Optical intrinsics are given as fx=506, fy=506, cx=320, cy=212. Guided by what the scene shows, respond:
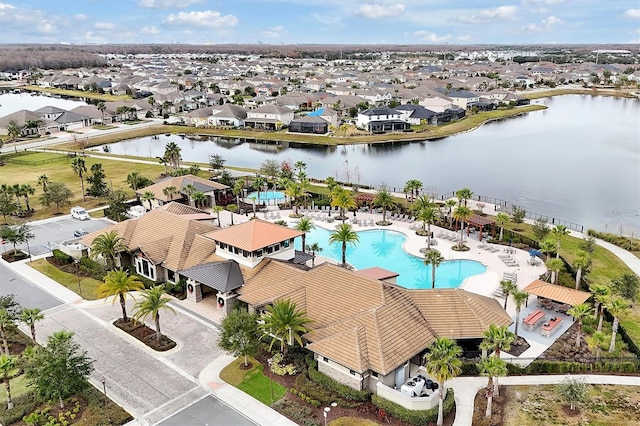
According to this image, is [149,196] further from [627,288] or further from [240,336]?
[627,288]

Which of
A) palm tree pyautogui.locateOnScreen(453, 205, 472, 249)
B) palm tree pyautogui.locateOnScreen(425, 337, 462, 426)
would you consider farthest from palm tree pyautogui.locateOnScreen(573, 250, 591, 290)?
palm tree pyautogui.locateOnScreen(425, 337, 462, 426)

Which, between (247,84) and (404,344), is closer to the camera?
(404,344)

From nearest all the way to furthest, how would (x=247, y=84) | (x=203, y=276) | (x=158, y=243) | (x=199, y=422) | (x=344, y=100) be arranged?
(x=199, y=422)
(x=203, y=276)
(x=158, y=243)
(x=344, y=100)
(x=247, y=84)

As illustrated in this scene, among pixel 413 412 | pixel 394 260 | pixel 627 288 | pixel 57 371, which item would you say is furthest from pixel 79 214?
pixel 627 288

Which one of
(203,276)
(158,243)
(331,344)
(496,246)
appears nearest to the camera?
(331,344)

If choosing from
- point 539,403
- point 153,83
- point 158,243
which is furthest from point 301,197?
point 153,83

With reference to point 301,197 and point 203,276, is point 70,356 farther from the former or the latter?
point 301,197

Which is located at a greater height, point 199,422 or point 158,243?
point 158,243
